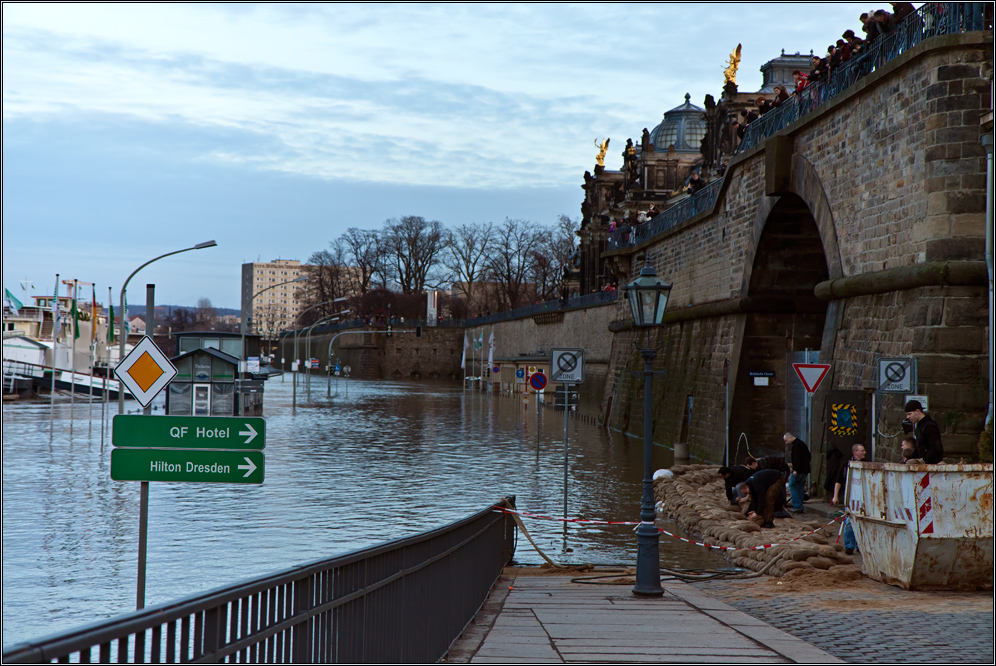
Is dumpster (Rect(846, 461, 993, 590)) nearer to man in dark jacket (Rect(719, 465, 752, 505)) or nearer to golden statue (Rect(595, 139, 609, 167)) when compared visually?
man in dark jacket (Rect(719, 465, 752, 505))

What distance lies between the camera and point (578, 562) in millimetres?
13836

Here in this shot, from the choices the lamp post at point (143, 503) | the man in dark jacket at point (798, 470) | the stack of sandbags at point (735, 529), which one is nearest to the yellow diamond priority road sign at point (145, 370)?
the lamp post at point (143, 503)

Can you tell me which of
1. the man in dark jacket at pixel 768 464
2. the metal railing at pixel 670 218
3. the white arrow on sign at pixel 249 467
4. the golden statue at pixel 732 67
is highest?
the golden statue at pixel 732 67

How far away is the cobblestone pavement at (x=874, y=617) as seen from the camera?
22.4 ft

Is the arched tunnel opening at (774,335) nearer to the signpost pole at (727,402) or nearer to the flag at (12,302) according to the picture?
the signpost pole at (727,402)

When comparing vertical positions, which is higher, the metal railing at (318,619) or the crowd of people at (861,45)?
the crowd of people at (861,45)

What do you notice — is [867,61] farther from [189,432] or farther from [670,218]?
[670,218]

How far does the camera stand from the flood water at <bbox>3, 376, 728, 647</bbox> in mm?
12273

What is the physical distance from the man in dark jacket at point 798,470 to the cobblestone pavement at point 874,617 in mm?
5677

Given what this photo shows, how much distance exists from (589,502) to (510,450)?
447 inches

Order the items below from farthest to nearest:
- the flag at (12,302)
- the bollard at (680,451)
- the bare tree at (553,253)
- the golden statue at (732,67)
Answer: the bare tree at (553,253) < the flag at (12,302) < the golden statue at (732,67) < the bollard at (680,451)

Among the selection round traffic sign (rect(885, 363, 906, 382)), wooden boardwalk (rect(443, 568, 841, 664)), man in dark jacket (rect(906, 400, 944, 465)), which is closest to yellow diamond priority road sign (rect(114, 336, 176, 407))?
wooden boardwalk (rect(443, 568, 841, 664))

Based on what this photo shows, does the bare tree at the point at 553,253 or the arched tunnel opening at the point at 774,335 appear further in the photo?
the bare tree at the point at 553,253

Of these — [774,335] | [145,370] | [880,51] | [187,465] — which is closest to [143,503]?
[187,465]
